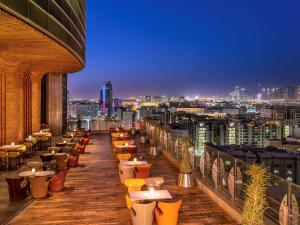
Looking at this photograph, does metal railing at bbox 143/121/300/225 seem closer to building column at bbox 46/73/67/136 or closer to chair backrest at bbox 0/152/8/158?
chair backrest at bbox 0/152/8/158

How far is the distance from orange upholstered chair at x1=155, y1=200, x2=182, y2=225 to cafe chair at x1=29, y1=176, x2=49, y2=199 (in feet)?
10.7

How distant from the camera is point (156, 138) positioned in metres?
17.2

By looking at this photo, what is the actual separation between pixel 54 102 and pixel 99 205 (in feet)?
45.7

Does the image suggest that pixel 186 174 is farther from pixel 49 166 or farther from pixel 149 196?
pixel 49 166

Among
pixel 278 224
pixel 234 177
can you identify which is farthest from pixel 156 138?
pixel 278 224

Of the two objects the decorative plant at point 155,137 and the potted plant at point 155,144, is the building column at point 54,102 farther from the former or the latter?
the decorative plant at point 155,137

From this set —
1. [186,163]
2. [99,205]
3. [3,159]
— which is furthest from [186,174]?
[3,159]

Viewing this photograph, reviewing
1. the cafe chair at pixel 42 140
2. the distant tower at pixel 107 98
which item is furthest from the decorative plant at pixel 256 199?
the distant tower at pixel 107 98

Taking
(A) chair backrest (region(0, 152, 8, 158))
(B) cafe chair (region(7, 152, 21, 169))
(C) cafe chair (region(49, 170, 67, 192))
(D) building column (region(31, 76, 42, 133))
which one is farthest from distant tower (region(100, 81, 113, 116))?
(C) cafe chair (region(49, 170, 67, 192))

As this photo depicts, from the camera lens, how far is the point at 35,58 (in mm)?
12156

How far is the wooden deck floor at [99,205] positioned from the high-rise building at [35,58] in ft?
12.4

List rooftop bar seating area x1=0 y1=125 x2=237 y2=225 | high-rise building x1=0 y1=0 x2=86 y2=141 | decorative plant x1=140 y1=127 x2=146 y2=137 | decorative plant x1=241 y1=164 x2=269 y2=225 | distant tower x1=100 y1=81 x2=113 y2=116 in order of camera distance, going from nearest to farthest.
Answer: decorative plant x1=241 y1=164 x2=269 y2=225
rooftop bar seating area x1=0 y1=125 x2=237 y2=225
high-rise building x1=0 y1=0 x2=86 y2=141
decorative plant x1=140 y1=127 x2=146 y2=137
distant tower x1=100 y1=81 x2=113 y2=116

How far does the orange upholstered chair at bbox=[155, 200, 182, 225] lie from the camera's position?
5.82 metres

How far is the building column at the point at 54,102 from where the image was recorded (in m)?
20.3
